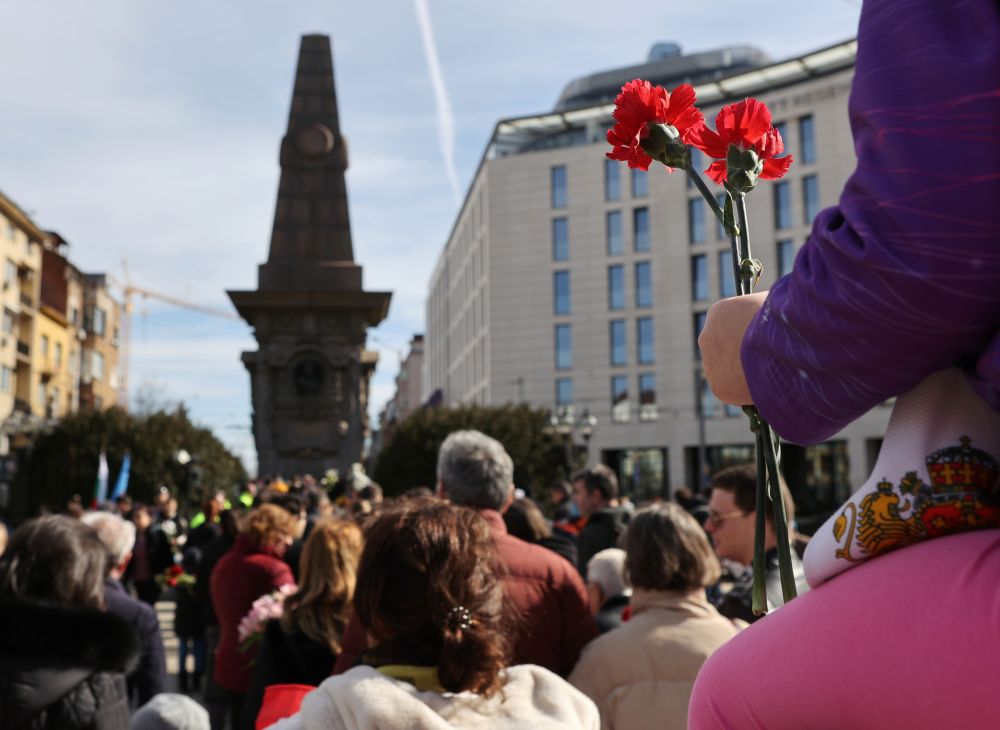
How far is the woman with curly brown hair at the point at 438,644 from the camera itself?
2.45 m

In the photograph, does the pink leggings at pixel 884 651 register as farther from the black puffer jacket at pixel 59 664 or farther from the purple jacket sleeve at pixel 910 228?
the black puffer jacket at pixel 59 664

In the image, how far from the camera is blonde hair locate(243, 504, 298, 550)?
646cm

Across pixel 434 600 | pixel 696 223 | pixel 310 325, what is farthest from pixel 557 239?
pixel 434 600

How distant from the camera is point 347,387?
81.4 ft

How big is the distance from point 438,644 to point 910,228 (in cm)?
176

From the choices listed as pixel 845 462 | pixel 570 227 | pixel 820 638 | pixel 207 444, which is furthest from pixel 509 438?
pixel 820 638

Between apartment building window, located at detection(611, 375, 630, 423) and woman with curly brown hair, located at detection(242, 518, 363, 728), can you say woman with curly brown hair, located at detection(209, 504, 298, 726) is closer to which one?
woman with curly brown hair, located at detection(242, 518, 363, 728)

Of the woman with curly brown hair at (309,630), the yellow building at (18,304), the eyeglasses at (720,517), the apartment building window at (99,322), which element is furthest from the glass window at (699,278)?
the woman with curly brown hair at (309,630)

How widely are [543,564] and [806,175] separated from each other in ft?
176

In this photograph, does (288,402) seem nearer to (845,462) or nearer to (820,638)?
(820,638)

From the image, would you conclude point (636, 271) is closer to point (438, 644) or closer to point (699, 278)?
point (699, 278)

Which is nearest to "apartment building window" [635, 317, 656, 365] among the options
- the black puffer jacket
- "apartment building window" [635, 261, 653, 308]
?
"apartment building window" [635, 261, 653, 308]

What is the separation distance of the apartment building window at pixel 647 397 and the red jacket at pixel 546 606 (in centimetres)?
5585

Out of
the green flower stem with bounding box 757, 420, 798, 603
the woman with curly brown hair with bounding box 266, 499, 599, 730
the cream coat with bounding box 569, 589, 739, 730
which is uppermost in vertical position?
the green flower stem with bounding box 757, 420, 798, 603
